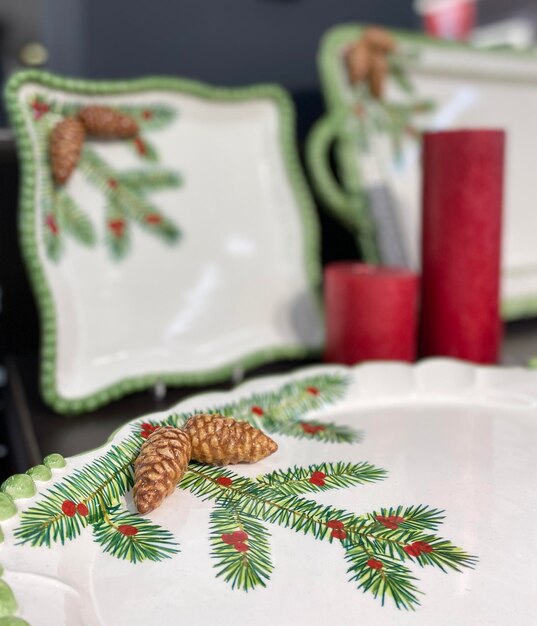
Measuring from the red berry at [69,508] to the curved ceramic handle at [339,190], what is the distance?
0.51 metres

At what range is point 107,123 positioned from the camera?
65 centimetres

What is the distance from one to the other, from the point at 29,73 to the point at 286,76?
1.27ft

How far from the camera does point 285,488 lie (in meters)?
0.41

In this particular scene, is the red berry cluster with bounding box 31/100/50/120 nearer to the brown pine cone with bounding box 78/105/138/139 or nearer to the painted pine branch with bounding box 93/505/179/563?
the brown pine cone with bounding box 78/105/138/139

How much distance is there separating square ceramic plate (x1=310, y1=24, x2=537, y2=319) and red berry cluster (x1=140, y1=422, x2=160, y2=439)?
42 centimetres

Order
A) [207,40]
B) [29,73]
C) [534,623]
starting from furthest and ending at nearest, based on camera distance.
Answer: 1. [207,40]
2. [29,73]
3. [534,623]

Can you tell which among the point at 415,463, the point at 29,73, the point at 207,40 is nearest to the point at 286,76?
the point at 207,40

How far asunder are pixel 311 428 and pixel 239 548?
6.4 inches

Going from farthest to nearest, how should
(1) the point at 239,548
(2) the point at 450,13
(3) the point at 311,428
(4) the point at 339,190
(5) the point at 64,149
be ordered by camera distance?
1. (2) the point at 450,13
2. (4) the point at 339,190
3. (5) the point at 64,149
4. (3) the point at 311,428
5. (1) the point at 239,548

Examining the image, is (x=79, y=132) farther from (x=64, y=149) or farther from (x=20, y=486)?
(x=20, y=486)

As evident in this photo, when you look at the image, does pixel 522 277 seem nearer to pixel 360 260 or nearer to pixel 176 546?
pixel 360 260

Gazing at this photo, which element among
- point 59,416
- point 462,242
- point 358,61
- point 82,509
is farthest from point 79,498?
point 358,61

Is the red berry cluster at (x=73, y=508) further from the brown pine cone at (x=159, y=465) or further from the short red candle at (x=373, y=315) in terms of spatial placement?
the short red candle at (x=373, y=315)

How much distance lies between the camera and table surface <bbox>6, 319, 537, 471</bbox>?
55cm
